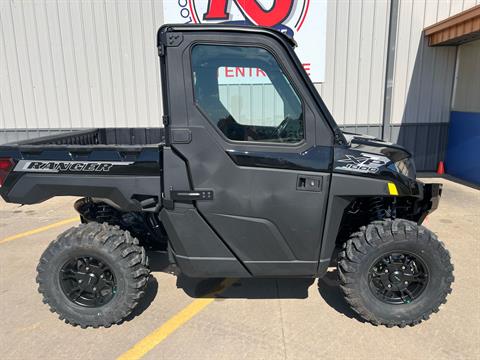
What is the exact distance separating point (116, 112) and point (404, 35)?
22.6 ft

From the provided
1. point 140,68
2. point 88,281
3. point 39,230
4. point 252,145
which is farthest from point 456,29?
point 39,230

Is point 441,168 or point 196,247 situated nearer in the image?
point 196,247

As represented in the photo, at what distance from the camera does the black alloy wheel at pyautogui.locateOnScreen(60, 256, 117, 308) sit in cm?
279

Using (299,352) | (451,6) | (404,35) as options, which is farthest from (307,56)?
(299,352)

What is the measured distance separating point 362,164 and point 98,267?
7.32 feet

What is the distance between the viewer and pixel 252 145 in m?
2.52

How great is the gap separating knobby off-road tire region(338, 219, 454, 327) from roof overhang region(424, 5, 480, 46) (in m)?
5.46

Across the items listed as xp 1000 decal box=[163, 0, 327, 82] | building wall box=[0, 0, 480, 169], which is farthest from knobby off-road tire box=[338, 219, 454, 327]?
xp 1000 decal box=[163, 0, 327, 82]

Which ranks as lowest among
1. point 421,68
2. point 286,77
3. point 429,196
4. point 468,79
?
point 429,196

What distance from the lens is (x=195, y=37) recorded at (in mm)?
2430

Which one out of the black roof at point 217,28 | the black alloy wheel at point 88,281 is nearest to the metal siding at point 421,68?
the black roof at point 217,28

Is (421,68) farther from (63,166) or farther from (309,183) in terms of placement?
(63,166)

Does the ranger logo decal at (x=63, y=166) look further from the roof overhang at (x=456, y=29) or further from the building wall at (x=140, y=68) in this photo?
the roof overhang at (x=456, y=29)

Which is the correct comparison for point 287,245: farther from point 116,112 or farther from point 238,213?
point 116,112
